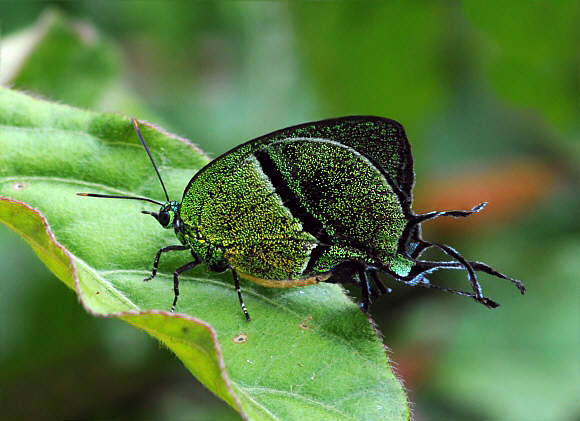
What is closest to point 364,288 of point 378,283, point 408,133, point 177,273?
point 378,283

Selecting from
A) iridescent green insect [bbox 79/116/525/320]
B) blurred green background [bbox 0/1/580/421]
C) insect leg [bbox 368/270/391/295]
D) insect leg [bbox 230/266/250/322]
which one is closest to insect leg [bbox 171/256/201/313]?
iridescent green insect [bbox 79/116/525/320]

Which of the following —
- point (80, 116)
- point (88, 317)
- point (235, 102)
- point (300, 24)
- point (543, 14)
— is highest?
point (543, 14)

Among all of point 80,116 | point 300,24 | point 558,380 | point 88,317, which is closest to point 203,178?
point 80,116

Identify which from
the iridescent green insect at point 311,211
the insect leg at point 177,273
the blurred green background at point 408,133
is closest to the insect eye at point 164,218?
the iridescent green insect at point 311,211

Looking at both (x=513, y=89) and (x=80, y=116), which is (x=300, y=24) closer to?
(x=513, y=89)

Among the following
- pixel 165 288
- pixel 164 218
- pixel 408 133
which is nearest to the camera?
A: pixel 165 288

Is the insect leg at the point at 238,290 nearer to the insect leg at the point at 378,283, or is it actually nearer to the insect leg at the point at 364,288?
the insect leg at the point at 364,288

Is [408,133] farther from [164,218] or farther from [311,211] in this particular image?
[164,218]
